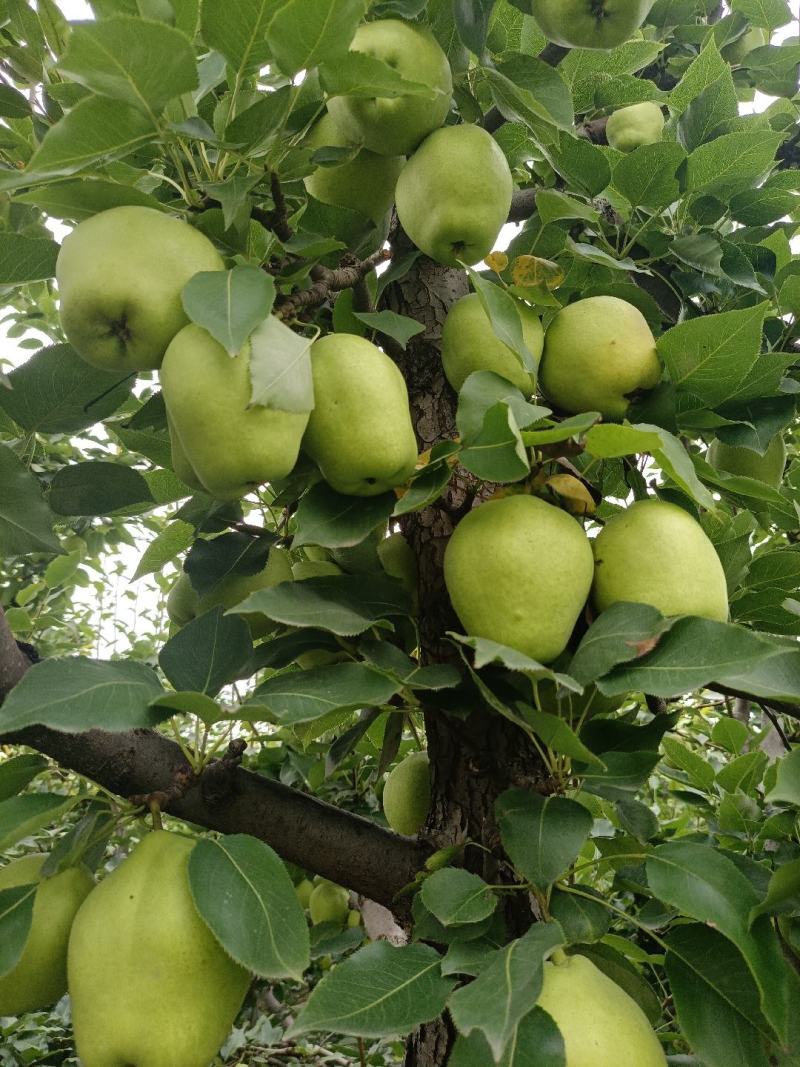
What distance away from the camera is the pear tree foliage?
729mm

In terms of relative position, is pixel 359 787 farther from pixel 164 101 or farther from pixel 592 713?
pixel 164 101

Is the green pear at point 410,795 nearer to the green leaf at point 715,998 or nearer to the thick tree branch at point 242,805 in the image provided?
the thick tree branch at point 242,805

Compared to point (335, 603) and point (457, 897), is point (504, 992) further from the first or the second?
point (335, 603)

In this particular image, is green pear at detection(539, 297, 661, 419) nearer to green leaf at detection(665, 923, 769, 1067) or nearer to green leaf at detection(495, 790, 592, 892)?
green leaf at detection(495, 790, 592, 892)

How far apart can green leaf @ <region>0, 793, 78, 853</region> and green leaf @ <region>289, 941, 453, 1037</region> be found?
10.9 inches

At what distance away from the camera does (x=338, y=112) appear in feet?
3.06

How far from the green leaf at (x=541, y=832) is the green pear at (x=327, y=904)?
1061 mm

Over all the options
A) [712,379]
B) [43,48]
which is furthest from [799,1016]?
[43,48]

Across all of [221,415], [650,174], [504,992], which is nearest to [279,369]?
[221,415]

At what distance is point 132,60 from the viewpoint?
2.37ft

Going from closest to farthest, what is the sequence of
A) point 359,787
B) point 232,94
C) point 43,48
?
point 232,94, point 43,48, point 359,787

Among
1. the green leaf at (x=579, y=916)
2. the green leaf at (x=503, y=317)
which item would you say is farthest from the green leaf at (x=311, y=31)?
the green leaf at (x=579, y=916)

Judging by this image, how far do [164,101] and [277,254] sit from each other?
0.20 metres

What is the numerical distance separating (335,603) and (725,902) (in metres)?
0.42
